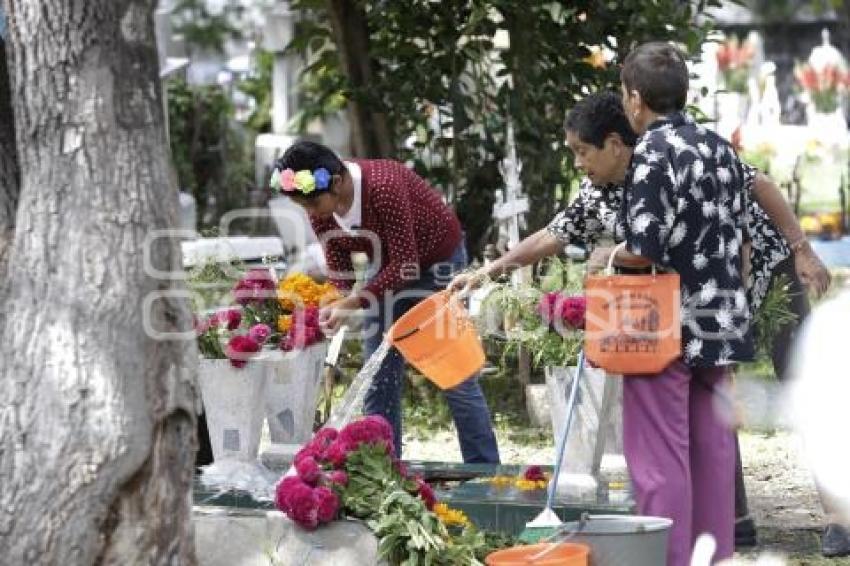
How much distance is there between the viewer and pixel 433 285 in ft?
21.0

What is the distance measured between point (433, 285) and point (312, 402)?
0.63m

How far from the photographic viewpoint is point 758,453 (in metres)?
7.76

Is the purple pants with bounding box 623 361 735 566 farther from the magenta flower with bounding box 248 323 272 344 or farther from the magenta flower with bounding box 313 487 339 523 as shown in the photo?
the magenta flower with bounding box 248 323 272 344

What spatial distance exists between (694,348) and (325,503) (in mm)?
1174

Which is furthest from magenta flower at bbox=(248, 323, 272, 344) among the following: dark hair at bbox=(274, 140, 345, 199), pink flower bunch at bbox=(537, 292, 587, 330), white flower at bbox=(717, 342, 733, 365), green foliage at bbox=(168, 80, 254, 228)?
green foliage at bbox=(168, 80, 254, 228)

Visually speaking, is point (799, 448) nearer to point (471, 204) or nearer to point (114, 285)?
point (471, 204)

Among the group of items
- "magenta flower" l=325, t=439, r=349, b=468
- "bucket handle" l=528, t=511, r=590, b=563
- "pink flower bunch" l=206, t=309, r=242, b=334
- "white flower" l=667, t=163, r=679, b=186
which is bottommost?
"bucket handle" l=528, t=511, r=590, b=563

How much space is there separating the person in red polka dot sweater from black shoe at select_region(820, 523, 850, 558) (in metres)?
1.31

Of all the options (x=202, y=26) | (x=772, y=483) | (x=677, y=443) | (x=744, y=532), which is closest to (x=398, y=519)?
(x=677, y=443)

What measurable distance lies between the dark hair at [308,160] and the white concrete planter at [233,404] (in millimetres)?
679

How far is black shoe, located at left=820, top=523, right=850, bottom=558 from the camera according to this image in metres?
5.87

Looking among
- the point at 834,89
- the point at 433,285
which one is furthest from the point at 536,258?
the point at 834,89

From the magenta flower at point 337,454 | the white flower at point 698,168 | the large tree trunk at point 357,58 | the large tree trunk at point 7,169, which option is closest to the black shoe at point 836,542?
the white flower at point 698,168

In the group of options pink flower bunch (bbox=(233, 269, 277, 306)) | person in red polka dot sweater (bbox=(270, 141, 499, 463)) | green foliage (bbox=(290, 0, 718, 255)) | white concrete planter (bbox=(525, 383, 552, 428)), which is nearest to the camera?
person in red polka dot sweater (bbox=(270, 141, 499, 463))
